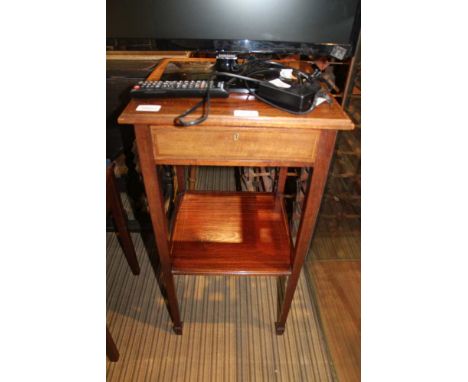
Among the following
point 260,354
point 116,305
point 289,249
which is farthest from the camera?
point 116,305

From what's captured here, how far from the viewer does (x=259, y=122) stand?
22.2 inches

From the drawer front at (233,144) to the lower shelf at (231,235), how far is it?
0.37 meters

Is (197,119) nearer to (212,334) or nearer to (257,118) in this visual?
(257,118)

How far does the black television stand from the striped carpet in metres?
0.94

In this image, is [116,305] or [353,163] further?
[116,305]

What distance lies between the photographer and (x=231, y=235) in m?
0.95

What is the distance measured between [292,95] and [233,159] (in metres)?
0.18

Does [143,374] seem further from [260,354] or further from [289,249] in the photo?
[289,249]

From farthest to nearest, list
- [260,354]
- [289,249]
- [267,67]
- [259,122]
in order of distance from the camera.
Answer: [260,354], [289,249], [267,67], [259,122]

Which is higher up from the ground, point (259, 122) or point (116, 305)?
point (259, 122)

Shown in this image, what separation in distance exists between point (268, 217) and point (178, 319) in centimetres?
50

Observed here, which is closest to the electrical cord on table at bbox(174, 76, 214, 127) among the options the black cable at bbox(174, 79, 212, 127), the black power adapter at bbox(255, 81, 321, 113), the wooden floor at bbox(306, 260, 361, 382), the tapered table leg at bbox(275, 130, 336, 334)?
the black cable at bbox(174, 79, 212, 127)

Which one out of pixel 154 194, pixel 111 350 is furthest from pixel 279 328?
pixel 154 194

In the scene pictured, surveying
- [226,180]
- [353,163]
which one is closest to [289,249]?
[353,163]
